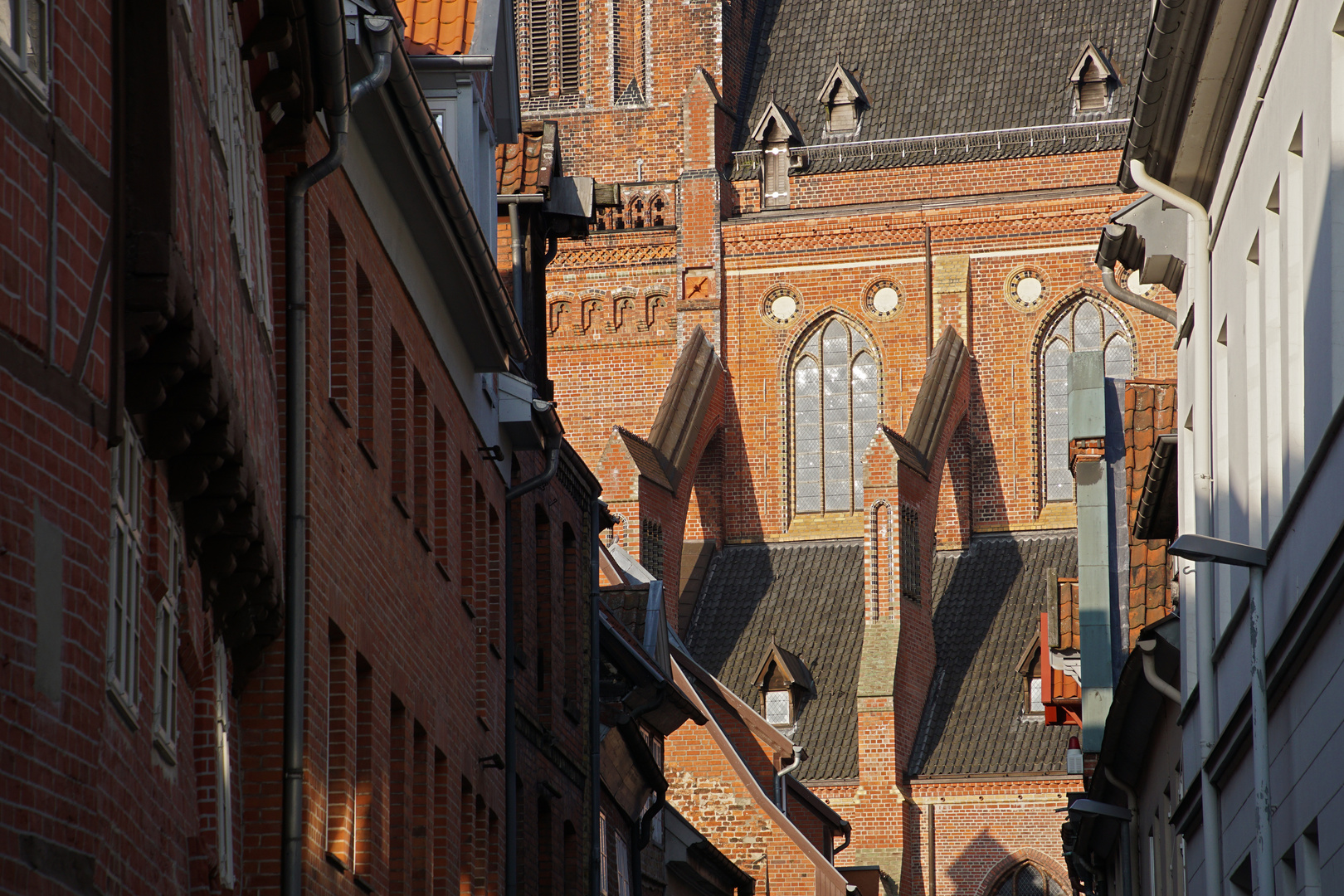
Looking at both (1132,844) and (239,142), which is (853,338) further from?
(239,142)

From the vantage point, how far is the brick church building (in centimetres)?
4247

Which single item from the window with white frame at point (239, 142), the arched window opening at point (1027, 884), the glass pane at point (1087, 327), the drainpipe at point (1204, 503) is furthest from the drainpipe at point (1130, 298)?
the glass pane at point (1087, 327)

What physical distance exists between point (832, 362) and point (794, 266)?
2085 millimetres

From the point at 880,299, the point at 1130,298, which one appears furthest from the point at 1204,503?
the point at 880,299

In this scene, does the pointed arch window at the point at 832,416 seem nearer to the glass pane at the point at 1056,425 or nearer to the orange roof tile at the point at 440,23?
the glass pane at the point at 1056,425

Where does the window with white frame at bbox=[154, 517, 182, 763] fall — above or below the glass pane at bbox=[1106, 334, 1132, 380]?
below

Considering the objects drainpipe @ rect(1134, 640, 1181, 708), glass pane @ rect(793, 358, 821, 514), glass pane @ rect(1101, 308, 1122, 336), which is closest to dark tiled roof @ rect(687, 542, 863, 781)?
glass pane @ rect(793, 358, 821, 514)

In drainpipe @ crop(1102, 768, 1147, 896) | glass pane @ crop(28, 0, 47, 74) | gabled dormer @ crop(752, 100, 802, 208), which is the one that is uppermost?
gabled dormer @ crop(752, 100, 802, 208)

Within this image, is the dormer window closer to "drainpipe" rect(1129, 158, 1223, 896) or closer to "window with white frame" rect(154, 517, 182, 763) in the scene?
"drainpipe" rect(1129, 158, 1223, 896)

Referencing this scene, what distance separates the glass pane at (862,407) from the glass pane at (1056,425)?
3.37 meters

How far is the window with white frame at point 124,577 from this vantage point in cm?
640

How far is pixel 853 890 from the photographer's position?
118ft

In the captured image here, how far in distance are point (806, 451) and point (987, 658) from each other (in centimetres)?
624

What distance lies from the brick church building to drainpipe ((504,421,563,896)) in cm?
2222
